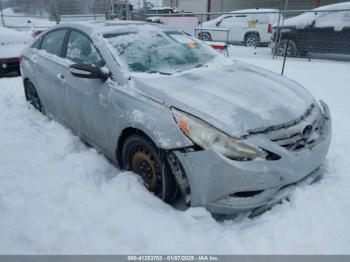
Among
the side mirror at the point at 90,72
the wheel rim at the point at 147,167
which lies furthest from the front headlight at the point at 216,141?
the side mirror at the point at 90,72

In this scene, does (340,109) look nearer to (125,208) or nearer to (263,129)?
(263,129)

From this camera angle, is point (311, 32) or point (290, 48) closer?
point (311, 32)

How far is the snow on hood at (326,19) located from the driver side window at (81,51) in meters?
8.71

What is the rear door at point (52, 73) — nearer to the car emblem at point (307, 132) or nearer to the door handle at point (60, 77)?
the door handle at point (60, 77)

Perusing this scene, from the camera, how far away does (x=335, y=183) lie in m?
2.96

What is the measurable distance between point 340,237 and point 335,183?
2.38 ft

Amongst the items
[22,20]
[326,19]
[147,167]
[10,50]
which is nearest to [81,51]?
[147,167]

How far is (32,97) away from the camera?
16.3ft

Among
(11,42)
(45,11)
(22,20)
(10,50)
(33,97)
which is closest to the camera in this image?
(33,97)

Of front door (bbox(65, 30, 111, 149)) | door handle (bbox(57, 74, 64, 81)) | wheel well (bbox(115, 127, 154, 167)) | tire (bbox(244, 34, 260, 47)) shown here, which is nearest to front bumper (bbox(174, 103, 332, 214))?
wheel well (bbox(115, 127, 154, 167))

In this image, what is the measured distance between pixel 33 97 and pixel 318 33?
30.0ft

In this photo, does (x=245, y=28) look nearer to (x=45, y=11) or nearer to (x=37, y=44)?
(x=45, y=11)

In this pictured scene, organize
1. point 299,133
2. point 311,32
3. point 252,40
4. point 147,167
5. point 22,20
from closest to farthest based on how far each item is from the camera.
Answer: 1. point 299,133
2. point 147,167
3. point 311,32
4. point 252,40
5. point 22,20

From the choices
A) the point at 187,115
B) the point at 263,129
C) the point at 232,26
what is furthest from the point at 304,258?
the point at 232,26
